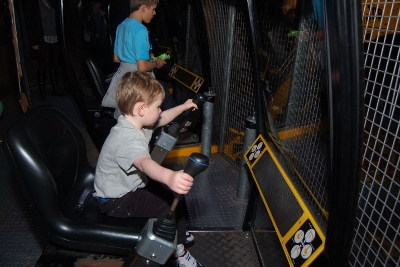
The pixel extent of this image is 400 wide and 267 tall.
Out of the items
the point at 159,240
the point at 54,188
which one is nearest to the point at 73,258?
the point at 54,188

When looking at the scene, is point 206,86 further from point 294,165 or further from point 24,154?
point 24,154

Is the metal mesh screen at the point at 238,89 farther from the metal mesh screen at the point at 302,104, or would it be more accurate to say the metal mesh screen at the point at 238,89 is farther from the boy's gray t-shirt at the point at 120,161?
the boy's gray t-shirt at the point at 120,161

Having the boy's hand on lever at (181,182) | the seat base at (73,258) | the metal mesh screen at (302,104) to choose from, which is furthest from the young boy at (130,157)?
the metal mesh screen at (302,104)

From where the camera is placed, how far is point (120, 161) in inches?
53.2

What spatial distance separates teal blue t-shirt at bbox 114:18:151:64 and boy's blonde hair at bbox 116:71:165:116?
3.37ft

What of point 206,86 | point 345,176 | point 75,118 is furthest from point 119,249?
point 75,118

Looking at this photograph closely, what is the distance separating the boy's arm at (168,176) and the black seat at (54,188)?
304 mm

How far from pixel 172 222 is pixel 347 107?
2.05ft

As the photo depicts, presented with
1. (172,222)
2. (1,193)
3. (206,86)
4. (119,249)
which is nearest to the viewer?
(172,222)

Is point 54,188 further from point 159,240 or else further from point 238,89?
point 238,89

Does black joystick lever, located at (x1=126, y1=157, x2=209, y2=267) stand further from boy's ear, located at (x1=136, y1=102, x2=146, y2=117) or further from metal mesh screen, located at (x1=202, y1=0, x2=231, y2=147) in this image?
metal mesh screen, located at (x1=202, y1=0, x2=231, y2=147)

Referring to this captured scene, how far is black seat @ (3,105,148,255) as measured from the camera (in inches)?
48.7

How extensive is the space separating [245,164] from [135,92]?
1.19m

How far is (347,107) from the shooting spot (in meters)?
0.72
